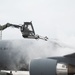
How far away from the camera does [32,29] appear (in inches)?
1091

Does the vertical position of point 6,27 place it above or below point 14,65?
above

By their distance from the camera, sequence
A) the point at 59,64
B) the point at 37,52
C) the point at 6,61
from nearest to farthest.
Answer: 1. the point at 59,64
2. the point at 37,52
3. the point at 6,61

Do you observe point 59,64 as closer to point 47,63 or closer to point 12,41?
point 47,63

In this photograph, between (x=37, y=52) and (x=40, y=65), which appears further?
(x=37, y=52)

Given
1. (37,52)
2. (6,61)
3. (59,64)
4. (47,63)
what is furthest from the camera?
(6,61)

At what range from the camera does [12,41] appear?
30078mm

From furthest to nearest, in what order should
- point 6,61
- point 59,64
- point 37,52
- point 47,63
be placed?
point 6,61
point 37,52
point 59,64
point 47,63

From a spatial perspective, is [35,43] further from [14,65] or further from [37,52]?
[14,65]

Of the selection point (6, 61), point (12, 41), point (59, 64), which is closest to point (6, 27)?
point (12, 41)

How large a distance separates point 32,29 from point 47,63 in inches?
227

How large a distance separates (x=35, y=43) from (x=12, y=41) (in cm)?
298

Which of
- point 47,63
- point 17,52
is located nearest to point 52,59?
point 47,63

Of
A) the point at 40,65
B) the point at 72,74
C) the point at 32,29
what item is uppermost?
the point at 32,29

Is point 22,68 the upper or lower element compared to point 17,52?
lower
